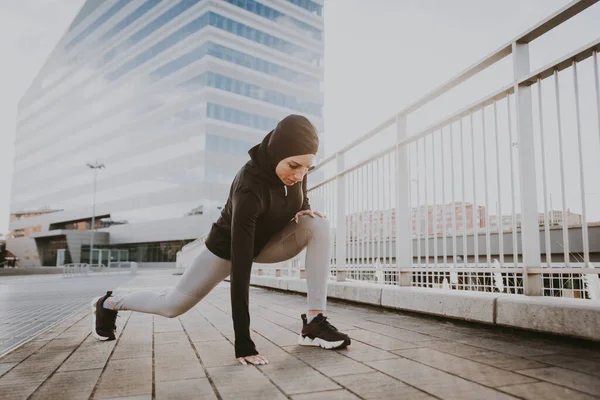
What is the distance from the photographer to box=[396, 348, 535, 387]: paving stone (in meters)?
1.74

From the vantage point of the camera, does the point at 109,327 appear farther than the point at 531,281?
A: Yes

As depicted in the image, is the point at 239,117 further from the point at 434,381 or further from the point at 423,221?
the point at 434,381

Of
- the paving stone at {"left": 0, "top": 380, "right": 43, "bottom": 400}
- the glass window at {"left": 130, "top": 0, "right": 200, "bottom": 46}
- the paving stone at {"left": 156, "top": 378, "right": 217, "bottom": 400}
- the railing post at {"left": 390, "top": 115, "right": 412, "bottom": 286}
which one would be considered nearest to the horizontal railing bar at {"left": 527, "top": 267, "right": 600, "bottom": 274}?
the railing post at {"left": 390, "top": 115, "right": 412, "bottom": 286}

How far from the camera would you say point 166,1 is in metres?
53.2

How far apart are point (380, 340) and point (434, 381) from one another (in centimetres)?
93

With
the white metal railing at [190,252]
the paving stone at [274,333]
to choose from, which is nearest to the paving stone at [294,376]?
the paving stone at [274,333]

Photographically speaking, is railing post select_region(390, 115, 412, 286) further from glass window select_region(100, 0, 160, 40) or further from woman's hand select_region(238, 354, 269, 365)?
glass window select_region(100, 0, 160, 40)

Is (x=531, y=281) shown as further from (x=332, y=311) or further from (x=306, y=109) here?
(x=306, y=109)

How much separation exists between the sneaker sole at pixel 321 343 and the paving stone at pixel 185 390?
791mm

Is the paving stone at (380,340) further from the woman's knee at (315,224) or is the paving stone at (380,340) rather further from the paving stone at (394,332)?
the woman's knee at (315,224)

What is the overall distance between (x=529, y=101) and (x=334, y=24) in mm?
65988

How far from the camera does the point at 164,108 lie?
49.7m

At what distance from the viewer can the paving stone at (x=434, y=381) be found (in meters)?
1.57

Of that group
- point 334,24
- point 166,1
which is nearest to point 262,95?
point 166,1
